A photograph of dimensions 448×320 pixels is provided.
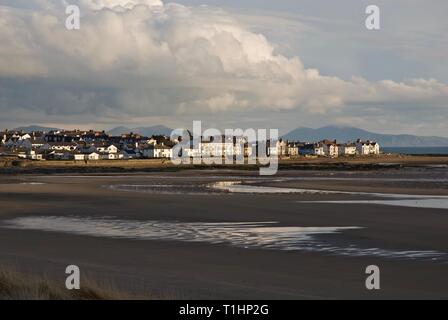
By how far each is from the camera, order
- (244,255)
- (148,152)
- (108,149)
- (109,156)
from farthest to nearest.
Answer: (148,152) → (108,149) → (109,156) → (244,255)

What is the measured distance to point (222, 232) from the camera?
861 inches

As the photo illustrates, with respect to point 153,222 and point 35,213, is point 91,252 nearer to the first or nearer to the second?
point 153,222

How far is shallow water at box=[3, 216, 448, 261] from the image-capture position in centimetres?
1795

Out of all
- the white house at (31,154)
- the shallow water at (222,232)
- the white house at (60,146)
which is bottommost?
the shallow water at (222,232)

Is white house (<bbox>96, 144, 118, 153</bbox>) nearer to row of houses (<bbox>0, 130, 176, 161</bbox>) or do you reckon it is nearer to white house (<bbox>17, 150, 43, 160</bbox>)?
row of houses (<bbox>0, 130, 176, 161</bbox>)

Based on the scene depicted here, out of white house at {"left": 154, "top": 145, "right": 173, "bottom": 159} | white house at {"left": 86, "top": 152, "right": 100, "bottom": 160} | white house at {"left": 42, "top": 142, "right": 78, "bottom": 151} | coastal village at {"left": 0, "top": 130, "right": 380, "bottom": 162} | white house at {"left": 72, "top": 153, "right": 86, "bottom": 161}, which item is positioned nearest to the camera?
white house at {"left": 72, "top": 153, "right": 86, "bottom": 161}

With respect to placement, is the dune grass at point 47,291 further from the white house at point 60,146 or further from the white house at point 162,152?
the white house at point 60,146

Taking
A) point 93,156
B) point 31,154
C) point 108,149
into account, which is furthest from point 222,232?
point 108,149

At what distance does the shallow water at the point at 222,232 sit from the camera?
18.0 m

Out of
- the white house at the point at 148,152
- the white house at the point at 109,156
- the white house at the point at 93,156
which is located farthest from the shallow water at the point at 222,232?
the white house at the point at 148,152

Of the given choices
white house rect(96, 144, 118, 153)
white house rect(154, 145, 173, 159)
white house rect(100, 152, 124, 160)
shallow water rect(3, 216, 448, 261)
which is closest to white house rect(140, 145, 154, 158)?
white house rect(154, 145, 173, 159)

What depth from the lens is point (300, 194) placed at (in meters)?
40.0

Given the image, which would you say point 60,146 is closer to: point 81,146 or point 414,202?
point 81,146
